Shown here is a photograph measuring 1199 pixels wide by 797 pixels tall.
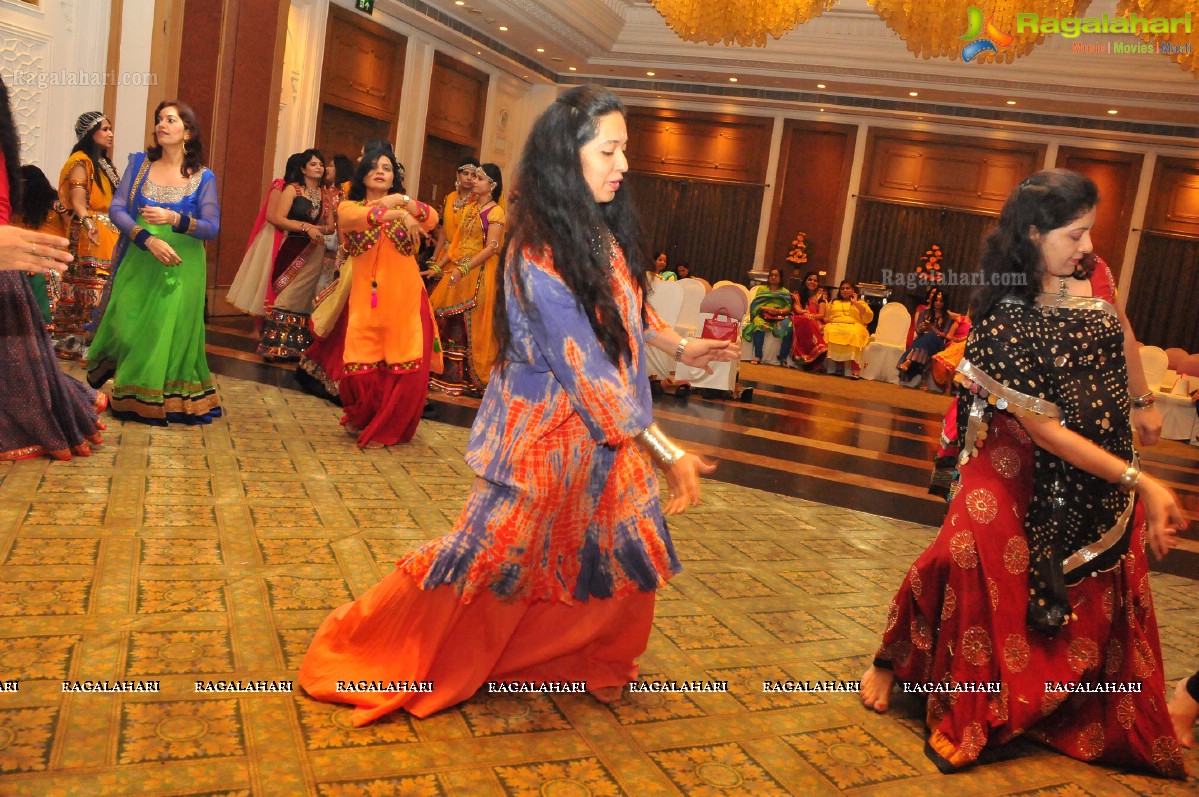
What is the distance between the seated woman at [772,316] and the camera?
1189cm

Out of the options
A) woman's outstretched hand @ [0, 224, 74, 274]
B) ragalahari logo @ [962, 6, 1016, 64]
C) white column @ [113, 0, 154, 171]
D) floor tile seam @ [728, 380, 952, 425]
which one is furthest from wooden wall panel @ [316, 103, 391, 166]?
woman's outstretched hand @ [0, 224, 74, 274]

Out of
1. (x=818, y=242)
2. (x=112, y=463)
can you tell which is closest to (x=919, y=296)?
(x=818, y=242)

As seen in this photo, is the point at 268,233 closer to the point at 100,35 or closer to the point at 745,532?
the point at 100,35

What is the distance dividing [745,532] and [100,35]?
A: 17.7 ft

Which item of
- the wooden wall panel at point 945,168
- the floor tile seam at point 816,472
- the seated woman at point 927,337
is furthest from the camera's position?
the wooden wall panel at point 945,168

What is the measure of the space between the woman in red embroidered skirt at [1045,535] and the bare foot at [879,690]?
0.58 feet

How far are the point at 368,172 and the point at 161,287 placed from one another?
1.07 meters

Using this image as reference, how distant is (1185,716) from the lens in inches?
95.1

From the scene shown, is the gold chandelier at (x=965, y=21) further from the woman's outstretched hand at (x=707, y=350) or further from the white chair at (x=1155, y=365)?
the woman's outstretched hand at (x=707, y=350)

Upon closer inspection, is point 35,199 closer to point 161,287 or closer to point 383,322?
point 161,287

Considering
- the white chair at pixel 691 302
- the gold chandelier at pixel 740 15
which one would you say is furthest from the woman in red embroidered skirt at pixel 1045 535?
the white chair at pixel 691 302

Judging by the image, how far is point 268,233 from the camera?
7.24m

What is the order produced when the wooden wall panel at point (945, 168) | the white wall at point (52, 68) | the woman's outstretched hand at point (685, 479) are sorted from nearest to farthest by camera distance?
the woman's outstretched hand at point (685, 479) < the white wall at point (52, 68) < the wooden wall panel at point (945, 168)

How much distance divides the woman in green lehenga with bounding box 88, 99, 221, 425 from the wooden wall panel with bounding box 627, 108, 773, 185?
10351 millimetres
